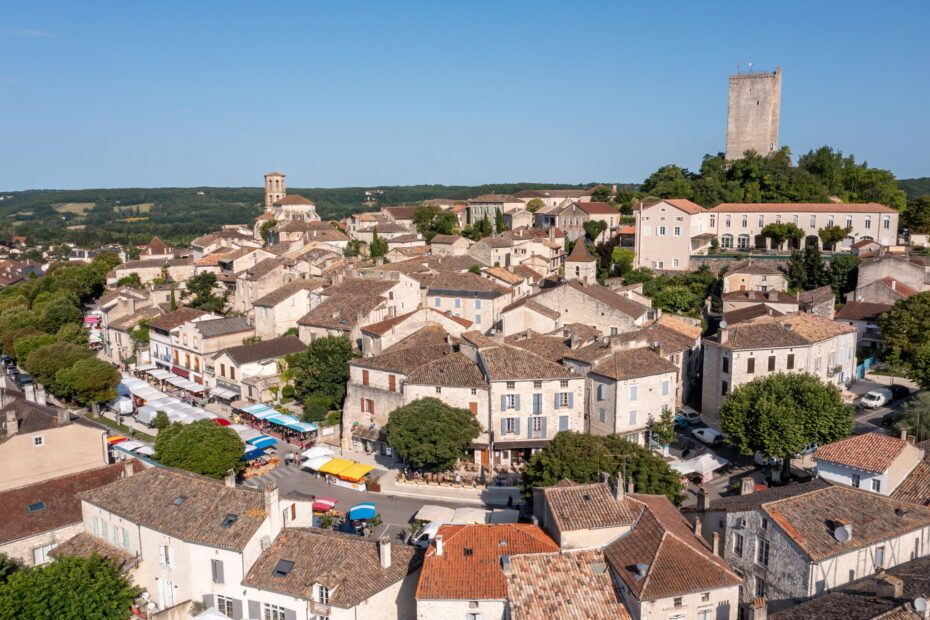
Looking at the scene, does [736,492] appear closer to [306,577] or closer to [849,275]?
[306,577]

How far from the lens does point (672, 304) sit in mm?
64250

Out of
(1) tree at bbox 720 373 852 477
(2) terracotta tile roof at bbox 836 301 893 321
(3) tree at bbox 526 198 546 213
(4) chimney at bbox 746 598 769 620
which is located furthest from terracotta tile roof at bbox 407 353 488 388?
(3) tree at bbox 526 198 546 213

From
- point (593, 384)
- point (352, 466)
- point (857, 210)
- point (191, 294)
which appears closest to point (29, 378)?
point (191, 294)

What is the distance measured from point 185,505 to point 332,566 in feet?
24.9

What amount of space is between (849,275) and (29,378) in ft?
231

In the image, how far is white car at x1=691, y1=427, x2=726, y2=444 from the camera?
147 ft

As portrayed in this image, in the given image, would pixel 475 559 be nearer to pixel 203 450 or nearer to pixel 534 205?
pixel 203 450

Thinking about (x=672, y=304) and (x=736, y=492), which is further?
(x=672, y=304)

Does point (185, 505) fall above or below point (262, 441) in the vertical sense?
above

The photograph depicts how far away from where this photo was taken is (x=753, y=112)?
308 feet

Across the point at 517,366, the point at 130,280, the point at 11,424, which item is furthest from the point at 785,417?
the point at 130,280

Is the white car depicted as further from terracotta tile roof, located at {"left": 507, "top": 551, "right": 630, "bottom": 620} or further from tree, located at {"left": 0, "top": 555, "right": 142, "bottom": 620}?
tree, located at {"left": 0, "top": 555, "right": 142, "bottom": 620}

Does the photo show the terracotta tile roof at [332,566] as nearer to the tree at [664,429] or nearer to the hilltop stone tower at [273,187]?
the tree at [664,429]

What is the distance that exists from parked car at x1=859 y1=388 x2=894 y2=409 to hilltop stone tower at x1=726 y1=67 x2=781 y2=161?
5018 centimetres
